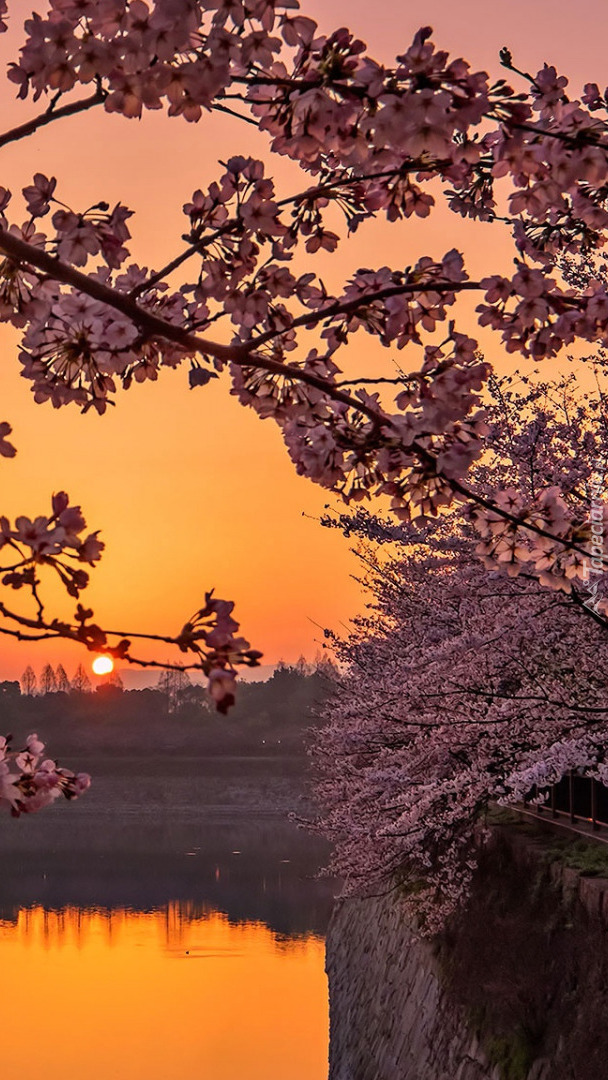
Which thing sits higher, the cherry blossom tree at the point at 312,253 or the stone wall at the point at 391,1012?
the cherry blossom tree at the point at 312,253

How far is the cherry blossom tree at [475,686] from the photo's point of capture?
11102mm

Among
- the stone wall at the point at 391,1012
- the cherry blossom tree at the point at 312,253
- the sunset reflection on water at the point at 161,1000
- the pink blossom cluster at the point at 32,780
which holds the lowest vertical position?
the sunset reflection on water at the point at 161,1000

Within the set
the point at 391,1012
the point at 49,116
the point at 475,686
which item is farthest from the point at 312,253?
the point at 391,1012

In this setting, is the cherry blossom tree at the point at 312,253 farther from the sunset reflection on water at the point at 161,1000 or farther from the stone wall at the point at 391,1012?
the sunset reflection on water at the point at 161,1000

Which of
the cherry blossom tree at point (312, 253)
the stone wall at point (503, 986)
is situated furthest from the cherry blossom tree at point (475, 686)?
the cherry blossom tree at point (312, 253)

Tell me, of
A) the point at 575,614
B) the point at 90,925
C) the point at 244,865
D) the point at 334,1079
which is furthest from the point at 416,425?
the point at 244,865

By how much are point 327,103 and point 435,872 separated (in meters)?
15.5

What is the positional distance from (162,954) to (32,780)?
42.3m

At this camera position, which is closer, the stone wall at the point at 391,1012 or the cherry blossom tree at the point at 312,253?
the cherry blossom tree at the point at 312,253

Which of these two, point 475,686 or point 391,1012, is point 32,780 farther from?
point 391,1012

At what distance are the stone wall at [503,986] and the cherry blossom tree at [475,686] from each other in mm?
620

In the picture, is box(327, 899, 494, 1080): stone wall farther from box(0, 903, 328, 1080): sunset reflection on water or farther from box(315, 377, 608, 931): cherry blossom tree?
box(0, 903, 328, 1080): sunset reflection on water

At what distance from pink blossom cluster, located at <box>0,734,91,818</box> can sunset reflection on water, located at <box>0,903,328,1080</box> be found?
26196 mm

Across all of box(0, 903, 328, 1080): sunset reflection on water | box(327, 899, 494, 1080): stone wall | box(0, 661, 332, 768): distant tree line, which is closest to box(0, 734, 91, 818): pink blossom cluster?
box(327, 899, 494, 1080): stone wall
